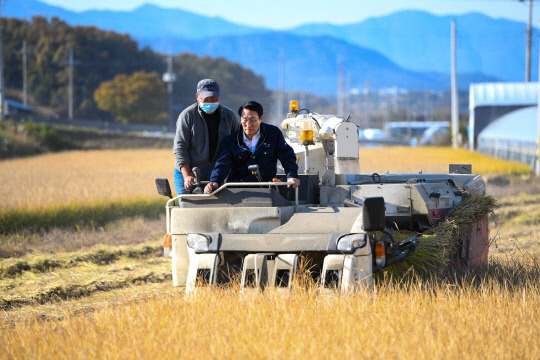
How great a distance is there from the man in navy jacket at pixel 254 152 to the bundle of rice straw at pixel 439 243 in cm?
151

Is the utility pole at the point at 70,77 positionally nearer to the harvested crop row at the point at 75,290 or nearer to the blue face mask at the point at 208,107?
the harvested crop row at the point at 75,290

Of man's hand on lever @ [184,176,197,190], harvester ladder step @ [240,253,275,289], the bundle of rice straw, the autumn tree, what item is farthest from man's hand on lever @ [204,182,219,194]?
the autumn tree

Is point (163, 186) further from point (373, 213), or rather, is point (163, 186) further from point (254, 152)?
point (373, 213)

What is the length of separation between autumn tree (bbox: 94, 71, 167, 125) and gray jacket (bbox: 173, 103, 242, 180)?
57.4m

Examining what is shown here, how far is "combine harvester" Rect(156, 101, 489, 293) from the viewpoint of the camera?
7.28 m

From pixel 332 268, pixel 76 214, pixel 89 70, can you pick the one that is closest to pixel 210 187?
pixel 332 268

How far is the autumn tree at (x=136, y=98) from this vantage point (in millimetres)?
66125

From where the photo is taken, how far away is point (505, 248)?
1209 centimetres

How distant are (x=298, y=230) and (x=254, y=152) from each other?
1.10 m

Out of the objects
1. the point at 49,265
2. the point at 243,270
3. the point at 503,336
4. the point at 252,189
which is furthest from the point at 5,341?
the point at 49,265

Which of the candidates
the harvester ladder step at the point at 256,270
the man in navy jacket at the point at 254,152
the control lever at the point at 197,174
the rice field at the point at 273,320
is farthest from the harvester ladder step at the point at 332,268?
the control lever at the point at 197,174

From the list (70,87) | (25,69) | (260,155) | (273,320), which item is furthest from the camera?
(70,87)

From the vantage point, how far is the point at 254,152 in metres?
8.31

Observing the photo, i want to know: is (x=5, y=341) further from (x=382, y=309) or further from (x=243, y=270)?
(x=382, y=309)
